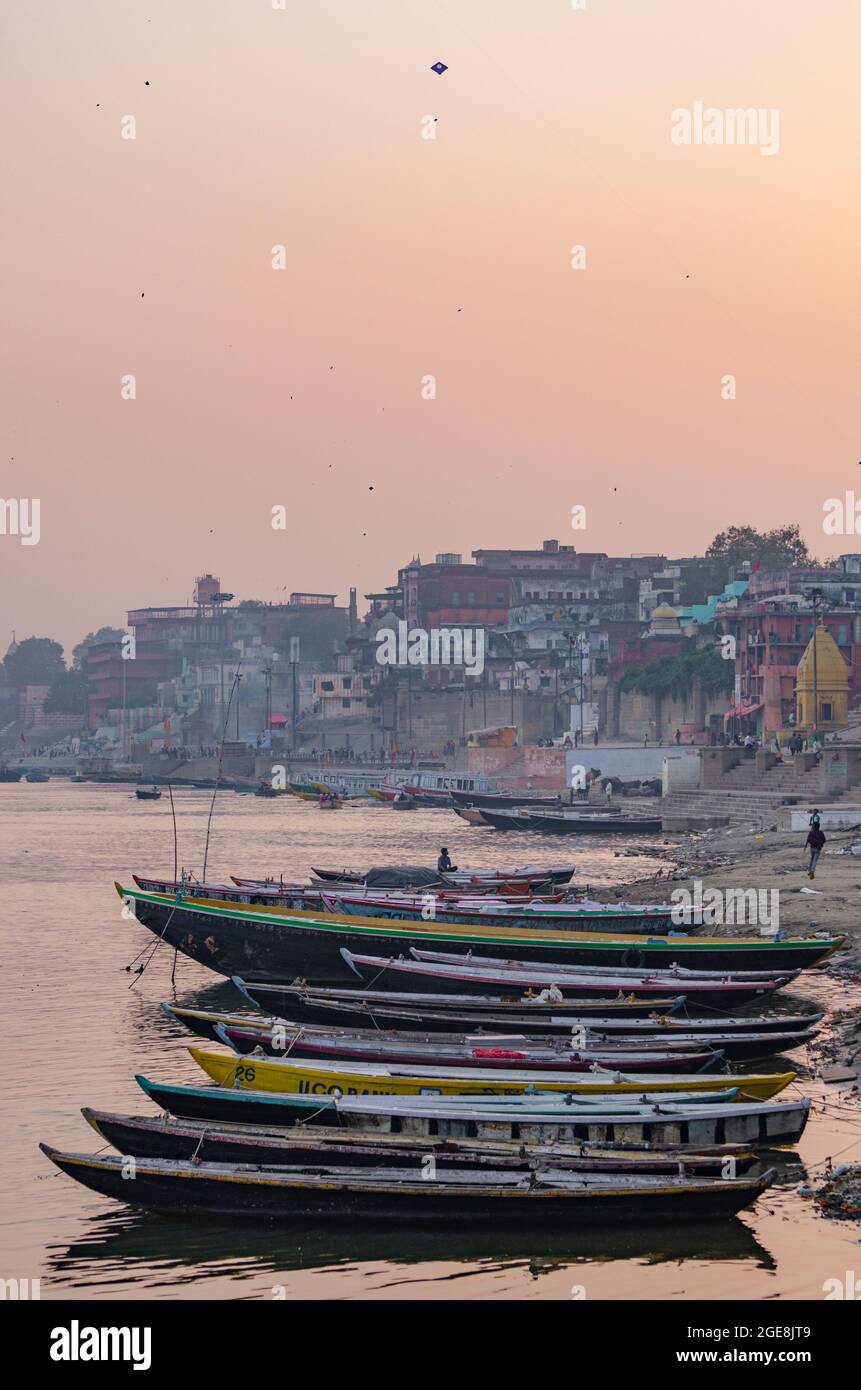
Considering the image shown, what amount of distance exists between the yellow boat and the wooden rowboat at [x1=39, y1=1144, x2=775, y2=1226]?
4.97 ft

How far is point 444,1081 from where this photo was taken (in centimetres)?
1439

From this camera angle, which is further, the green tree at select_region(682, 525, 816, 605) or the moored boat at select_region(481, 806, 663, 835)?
the green tree at select_region(682, 525, 816, 605)

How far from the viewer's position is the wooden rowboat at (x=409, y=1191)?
1260 centimetres

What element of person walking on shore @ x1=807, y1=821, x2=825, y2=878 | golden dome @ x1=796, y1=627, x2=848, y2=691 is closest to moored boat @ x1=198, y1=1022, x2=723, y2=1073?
person walking on shore @ x1=807, y1=821, x2=825, y2=878

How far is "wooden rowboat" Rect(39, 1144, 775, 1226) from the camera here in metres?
12.6

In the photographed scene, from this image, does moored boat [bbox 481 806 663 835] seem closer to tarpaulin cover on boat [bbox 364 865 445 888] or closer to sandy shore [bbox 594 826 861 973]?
sandy shore [bbox 594 826 861 973]

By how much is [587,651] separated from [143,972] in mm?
87096

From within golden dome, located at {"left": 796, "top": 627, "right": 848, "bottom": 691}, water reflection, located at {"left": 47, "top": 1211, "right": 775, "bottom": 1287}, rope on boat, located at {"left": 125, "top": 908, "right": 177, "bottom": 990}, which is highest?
golden dome, located at {"left": 796, "top": 627, "right": 848, "bottom": 691}

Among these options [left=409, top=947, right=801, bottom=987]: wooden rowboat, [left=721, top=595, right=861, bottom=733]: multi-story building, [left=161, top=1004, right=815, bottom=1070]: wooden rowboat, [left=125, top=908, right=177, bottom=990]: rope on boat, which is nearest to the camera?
[left=161, top=1004, right=815, bottom=1070]: wooden rowboat

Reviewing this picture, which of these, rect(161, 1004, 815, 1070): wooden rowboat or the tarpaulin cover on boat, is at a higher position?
the tarpaulin cover on boat

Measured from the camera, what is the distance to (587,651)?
4437 inches
